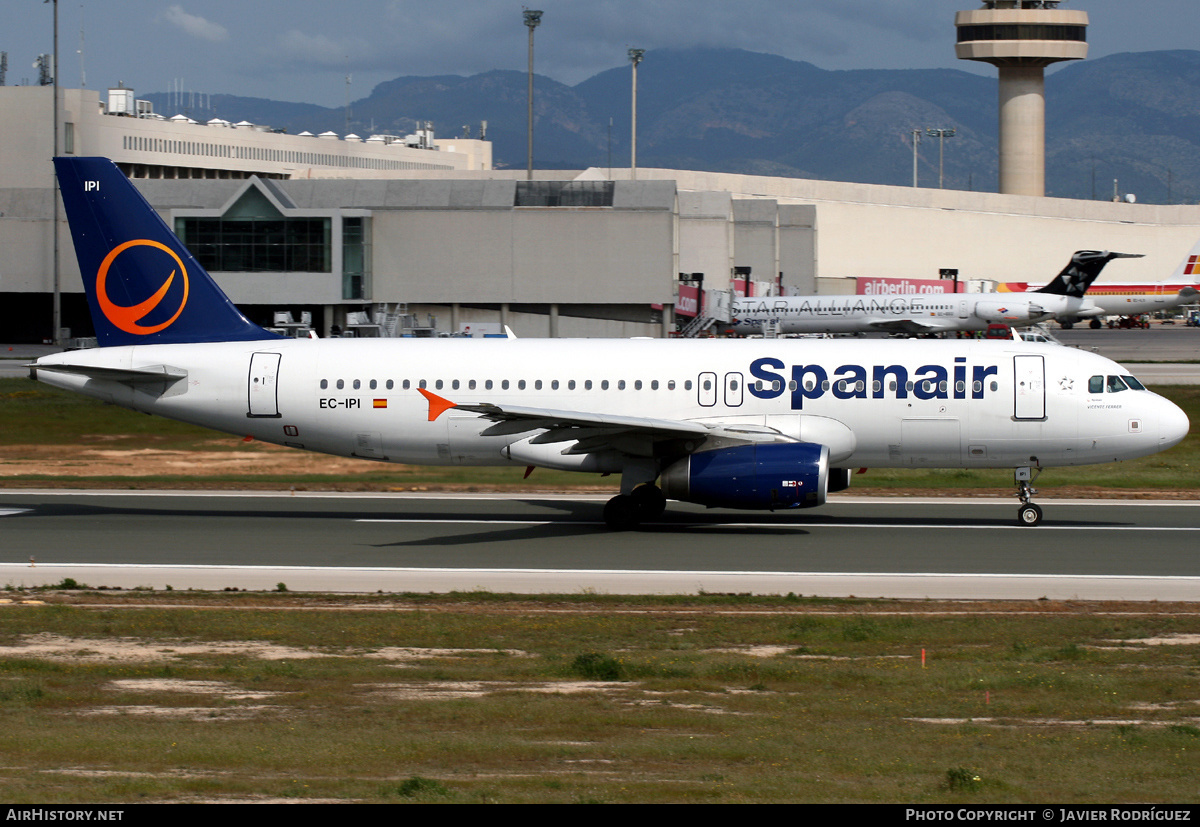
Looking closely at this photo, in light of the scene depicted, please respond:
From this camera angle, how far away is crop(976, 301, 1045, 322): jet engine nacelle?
99.7 meters

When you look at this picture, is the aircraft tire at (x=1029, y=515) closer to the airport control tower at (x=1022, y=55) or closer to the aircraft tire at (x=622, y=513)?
the aircraft tire at (x=622, y=513)

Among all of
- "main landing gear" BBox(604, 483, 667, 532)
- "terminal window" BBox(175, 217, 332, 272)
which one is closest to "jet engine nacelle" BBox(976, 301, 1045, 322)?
"terminal window" BBox(175, 217, 332, 272)

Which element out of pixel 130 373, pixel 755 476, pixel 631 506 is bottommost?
pixel 631 506

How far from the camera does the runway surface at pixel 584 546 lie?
21906mm

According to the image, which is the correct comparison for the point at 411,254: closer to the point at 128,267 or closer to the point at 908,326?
the point at 908,326

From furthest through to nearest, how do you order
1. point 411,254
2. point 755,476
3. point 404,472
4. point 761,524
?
point 411,254 < point 404,472 < point 761,524 < point 755,476

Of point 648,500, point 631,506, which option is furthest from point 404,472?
point 648,500

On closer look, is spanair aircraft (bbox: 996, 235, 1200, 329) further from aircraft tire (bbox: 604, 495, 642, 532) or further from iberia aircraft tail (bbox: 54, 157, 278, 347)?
iberia aircraft tail (bbox: 54, 157, 278, 347)

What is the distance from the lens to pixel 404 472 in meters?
37.0

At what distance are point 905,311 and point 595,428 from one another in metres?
80.1

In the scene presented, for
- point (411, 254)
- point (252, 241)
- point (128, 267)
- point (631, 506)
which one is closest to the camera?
point (631, 506)
